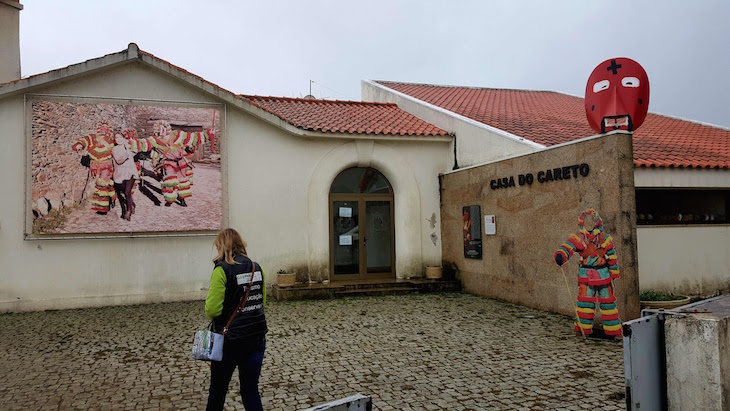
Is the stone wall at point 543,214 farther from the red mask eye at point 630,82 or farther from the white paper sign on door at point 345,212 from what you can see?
the white paper sign on door at point 345,212

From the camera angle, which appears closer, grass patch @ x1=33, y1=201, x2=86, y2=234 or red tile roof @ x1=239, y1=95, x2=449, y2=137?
grass patch @ x1=33, y1=201, x2=86, y2=234

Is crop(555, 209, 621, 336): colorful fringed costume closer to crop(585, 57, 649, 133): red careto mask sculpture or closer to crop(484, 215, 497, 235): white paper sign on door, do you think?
crop(585, 57, 649, 133): red careto mask sculpture

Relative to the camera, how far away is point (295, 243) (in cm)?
1224

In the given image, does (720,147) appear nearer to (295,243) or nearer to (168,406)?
(295,243)

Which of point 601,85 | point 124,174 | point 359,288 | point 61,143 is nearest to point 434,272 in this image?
point 359,288

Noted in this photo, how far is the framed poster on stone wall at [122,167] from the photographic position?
34.3 feet

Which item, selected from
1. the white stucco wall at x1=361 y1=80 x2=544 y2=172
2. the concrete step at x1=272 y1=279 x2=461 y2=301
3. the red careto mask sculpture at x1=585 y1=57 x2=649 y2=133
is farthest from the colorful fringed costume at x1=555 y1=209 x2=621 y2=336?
the concrete step at x1=272 y1=279 x2=461 y2=301

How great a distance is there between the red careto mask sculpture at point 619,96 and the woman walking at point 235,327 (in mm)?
6808

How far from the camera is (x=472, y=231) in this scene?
11.7 metres

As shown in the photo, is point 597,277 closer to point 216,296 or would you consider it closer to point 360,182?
point 216,296

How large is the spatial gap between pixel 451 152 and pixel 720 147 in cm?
672

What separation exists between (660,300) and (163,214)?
34.1 feet

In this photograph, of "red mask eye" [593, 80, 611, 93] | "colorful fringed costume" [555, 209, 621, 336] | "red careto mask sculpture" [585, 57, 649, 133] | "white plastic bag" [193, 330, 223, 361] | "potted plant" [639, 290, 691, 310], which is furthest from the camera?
"potted plant" [639, 290, 691, 310]

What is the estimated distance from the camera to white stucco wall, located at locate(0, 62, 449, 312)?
34.0ft
